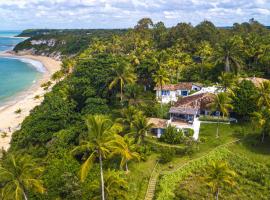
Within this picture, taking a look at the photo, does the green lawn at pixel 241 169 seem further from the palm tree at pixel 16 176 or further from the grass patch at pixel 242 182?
the palm tree at pixel 16 176

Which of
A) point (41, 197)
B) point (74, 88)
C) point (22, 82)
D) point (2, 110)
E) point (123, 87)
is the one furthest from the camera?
point (22, 82)

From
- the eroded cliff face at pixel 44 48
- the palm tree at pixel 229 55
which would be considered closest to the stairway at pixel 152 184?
the palm tree at pixel 229 55

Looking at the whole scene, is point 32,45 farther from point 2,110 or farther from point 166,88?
point 166,88

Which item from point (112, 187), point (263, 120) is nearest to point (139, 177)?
point (112, 187)

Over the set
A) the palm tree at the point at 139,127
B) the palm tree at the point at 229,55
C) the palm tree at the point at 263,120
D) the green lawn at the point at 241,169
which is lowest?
the green lawn at the point at 241,169

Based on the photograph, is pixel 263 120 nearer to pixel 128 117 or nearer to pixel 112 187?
pixel 128 117

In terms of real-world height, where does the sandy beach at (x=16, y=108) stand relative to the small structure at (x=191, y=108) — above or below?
below

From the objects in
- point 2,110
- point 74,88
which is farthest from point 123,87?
point 2,110
